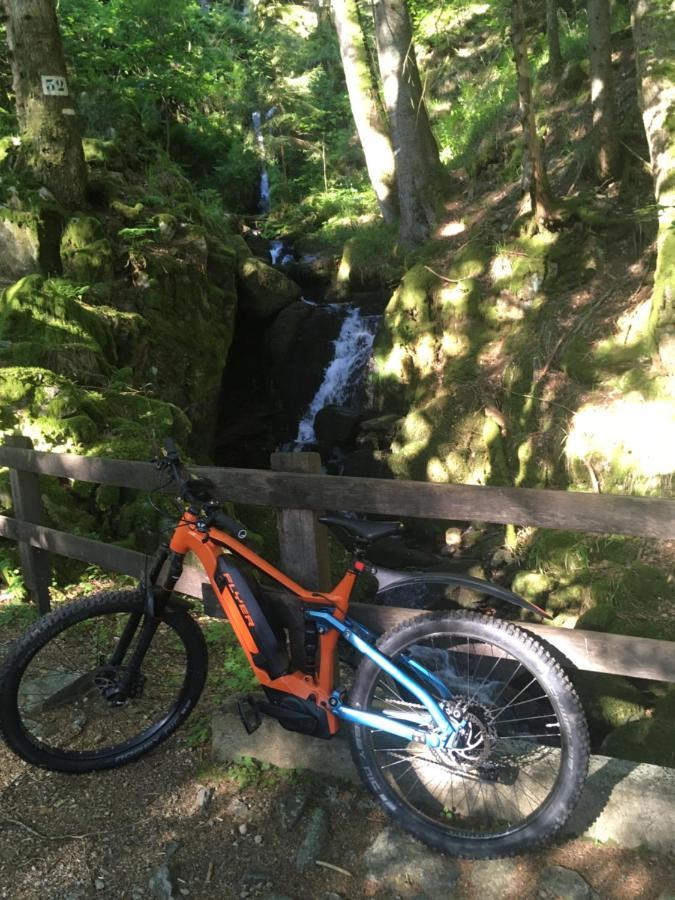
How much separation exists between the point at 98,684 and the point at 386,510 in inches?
65.6

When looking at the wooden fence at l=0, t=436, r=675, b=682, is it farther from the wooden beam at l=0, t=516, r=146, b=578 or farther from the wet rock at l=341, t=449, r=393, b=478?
the wet rock at l=341, t=449, r=393, b=478

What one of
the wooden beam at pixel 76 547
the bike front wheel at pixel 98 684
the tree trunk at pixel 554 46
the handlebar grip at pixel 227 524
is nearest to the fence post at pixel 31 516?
the wooden beam at pixel 76 547

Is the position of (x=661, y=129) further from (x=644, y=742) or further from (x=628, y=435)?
(x=644, y=742)

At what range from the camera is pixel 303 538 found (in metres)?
2.94

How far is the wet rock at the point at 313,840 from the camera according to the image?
2.58 m

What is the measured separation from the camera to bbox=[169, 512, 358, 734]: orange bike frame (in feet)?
9.05

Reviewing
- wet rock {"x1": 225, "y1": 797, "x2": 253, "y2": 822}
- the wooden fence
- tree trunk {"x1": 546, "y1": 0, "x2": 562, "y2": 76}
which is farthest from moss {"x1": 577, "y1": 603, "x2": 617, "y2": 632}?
tree trunk {"x1": 546, "y1": 0, "x2": 562, "y2": 76}

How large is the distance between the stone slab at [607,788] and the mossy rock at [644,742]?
2.20 meters

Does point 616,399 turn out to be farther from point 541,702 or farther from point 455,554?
point 541,702

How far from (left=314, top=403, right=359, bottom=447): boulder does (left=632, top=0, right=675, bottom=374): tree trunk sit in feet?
19.7

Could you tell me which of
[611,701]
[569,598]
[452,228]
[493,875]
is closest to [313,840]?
[493,875]

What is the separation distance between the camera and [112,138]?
11570 mm

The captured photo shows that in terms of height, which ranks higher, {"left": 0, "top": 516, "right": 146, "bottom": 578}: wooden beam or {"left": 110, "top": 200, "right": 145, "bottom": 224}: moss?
{"left": 110, "top": 200, "right": 145, "bottom": 224}: moss

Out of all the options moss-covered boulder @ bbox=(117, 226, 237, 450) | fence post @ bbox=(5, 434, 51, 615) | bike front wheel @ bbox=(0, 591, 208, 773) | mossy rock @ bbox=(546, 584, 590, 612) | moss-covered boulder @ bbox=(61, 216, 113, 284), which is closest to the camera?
bike front wheel @ bbox=(0, 591, 208, 773)
